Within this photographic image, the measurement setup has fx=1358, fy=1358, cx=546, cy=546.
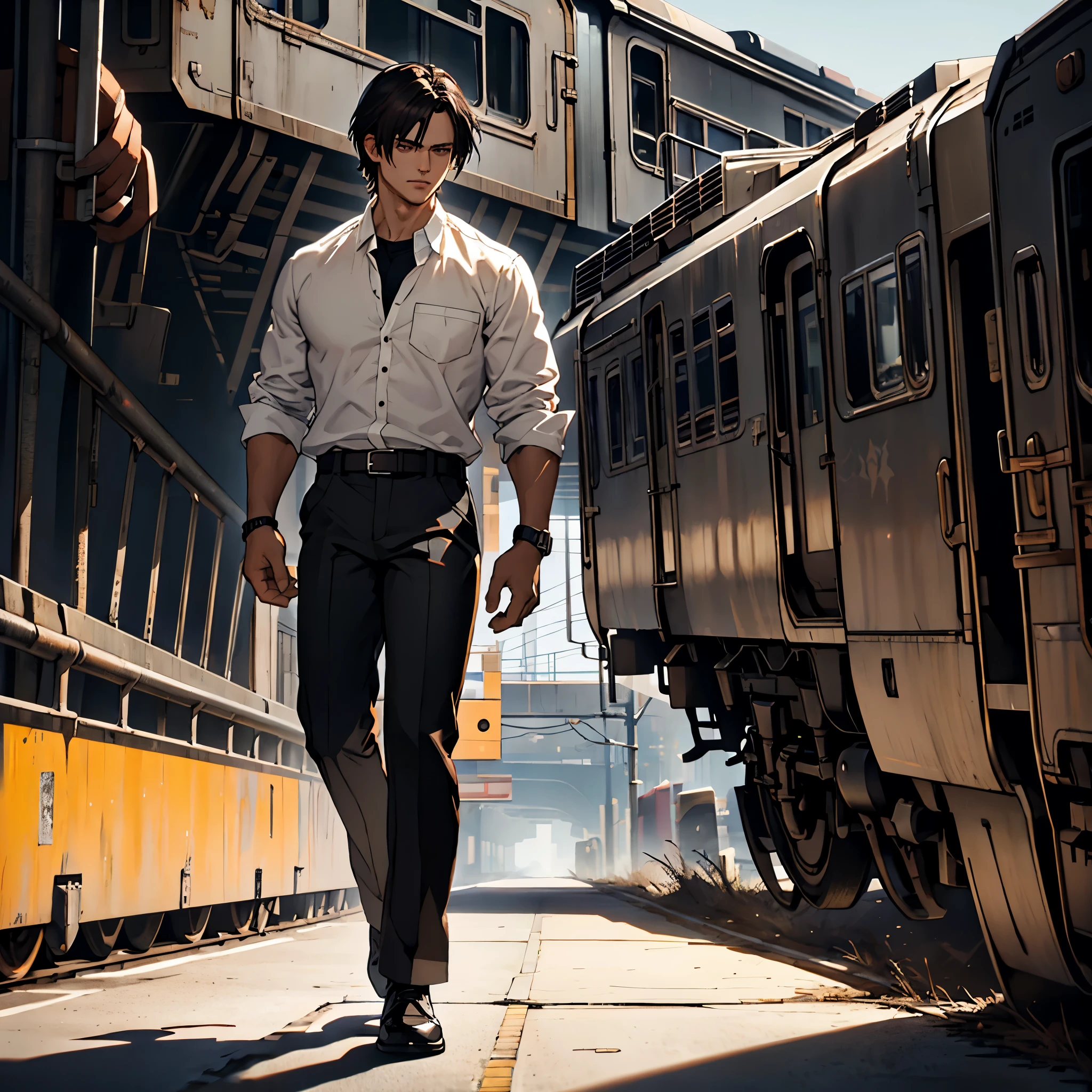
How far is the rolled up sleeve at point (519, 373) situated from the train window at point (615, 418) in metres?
6.15

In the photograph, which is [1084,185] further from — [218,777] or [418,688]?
[218,777]

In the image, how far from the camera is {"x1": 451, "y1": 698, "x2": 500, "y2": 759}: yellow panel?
3116 centimetres

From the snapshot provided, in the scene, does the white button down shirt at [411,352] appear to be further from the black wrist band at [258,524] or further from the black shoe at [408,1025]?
A: the black shoe at [408,1025]

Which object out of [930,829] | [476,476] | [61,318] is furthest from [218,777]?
[476,476]

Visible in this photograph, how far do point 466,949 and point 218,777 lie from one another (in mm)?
3420

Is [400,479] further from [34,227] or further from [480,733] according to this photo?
[480,733]

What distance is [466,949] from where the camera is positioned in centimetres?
686

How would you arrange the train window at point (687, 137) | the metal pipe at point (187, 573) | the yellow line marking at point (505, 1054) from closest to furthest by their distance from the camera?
the yellow line marking at point (505, 1054) → the metal pipe at point (187, 573) → the train window at point (687, 137)

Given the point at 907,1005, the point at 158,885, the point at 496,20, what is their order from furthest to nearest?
the point at 496,20 < the point at 158,885 < the point at 907,1005

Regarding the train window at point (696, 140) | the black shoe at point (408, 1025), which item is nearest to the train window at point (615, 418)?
the black shoe at point (408, 1025)

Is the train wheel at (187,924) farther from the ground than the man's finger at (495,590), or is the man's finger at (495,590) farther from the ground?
the man's finger at (495,590)

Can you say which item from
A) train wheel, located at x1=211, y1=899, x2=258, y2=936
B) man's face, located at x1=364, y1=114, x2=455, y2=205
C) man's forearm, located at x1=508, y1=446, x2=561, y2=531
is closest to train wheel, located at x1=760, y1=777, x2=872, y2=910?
man's forearm, located at x1=508, y1=446, x2=561, y2=531

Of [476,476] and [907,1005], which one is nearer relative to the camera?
[907,1005]

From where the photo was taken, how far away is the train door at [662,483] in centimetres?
895
